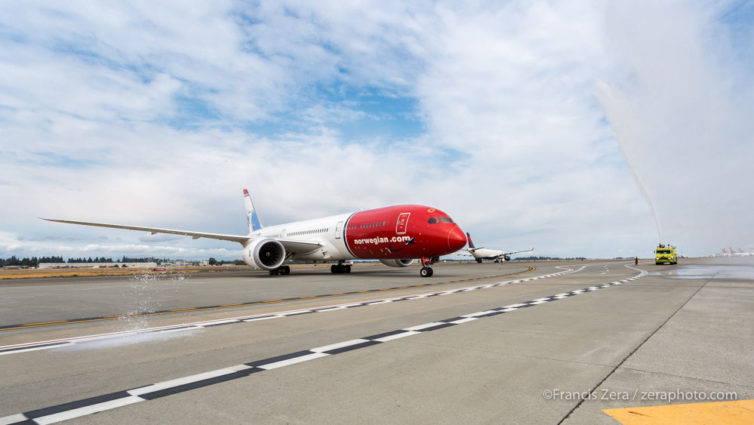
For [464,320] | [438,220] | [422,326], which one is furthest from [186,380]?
[438,220]

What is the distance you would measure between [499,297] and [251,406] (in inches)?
375

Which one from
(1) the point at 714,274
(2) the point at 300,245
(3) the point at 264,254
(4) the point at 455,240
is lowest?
(1) the point at 714,274

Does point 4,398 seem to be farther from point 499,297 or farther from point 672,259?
point 672,259

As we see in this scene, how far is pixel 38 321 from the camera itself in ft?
28.0

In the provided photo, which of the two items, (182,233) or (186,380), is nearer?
(186,380)

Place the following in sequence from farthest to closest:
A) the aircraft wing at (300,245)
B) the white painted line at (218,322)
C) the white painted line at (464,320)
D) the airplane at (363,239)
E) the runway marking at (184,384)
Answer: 1. the aircraft wing at (300,245)
2. the airplane at (363,239)
3. the white painted line at (218,322)
4. the white painted line at (464,320)
5. the runway marking at (184,384)

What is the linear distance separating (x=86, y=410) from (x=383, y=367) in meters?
2.62

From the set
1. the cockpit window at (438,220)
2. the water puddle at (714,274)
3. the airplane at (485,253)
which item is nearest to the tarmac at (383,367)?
the water puddle at (714,274)

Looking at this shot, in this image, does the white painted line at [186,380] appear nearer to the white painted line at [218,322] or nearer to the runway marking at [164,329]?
the runway marking at [164,329]

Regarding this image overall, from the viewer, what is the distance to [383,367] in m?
4.45

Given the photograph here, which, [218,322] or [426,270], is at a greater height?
[426,270]

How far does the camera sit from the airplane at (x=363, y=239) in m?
22.6

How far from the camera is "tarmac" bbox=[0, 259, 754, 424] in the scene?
10.6 feet

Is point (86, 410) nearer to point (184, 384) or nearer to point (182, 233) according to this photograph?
point (184, 384)
